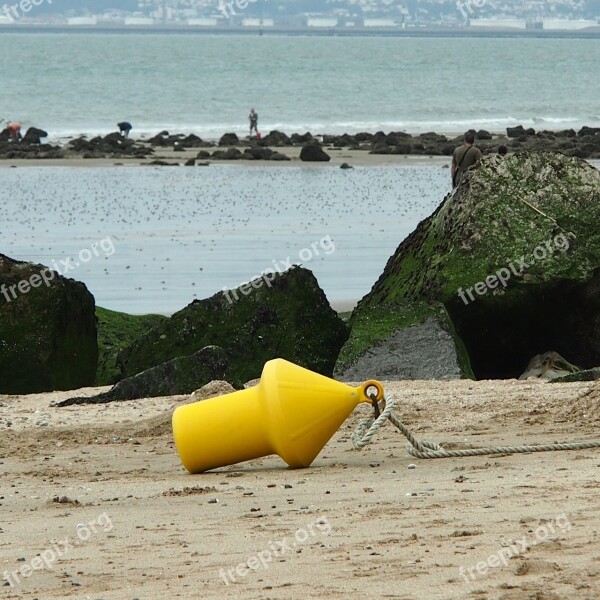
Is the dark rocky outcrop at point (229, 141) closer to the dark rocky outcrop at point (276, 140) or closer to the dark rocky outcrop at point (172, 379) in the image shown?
the dark rocky outcrop at point (276, 140)

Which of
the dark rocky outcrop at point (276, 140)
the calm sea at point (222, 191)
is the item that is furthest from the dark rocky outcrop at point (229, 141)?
the calm sea at point (222, 191)

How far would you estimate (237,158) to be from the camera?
4066cm

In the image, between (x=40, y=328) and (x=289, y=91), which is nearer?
(x=40, y=328)

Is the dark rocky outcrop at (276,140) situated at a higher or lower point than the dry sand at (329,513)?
lower

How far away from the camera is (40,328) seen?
1086 cm

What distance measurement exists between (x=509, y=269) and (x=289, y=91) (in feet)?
252

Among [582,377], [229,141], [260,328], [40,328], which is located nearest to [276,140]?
[229,141]

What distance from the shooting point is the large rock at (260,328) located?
10562 mm

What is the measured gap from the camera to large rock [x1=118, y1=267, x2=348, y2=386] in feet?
34.7

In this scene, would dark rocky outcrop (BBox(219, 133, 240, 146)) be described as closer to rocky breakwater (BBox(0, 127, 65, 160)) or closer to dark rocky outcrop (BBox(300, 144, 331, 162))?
rocky breakwater (BBox(0, 127, 65, 160))

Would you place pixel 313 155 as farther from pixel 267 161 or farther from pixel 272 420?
pixel 272 420

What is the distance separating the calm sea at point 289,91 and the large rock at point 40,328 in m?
43.5

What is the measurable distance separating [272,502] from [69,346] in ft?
17.2

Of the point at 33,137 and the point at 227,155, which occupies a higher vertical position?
the point at 227,155
